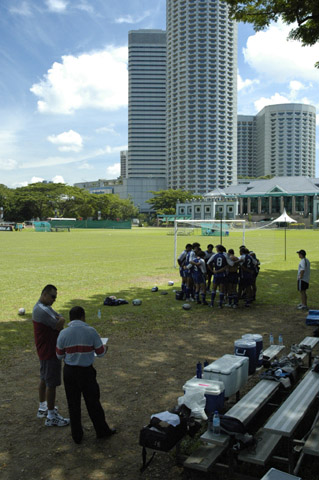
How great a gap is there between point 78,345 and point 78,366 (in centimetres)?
26

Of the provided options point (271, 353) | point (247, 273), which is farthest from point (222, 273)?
point (271, 353)

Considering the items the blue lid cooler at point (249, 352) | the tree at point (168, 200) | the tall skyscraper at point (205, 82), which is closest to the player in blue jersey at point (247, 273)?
the blue lid cooler at point (249, 352)

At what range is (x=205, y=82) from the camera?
196 metres

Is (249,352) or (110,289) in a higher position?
(249,352)

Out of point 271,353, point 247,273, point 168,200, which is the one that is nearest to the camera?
point 271,353

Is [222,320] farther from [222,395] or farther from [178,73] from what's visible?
[178,73]

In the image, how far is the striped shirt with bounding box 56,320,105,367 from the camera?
5062 mm

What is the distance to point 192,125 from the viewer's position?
652 ft

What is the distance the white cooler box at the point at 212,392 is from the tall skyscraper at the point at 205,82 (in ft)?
644

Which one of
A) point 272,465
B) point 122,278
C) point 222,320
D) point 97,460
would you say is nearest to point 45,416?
point 97,460

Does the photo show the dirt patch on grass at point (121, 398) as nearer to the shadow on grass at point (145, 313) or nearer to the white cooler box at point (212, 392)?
the shadow on grass at point (145, 313)

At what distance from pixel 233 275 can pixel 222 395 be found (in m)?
8.09

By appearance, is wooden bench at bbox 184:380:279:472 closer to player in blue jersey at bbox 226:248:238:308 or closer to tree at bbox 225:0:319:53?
player in blue jersey at bbox 226:248:238:308

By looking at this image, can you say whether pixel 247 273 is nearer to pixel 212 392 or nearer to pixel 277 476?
pixel 212 392
